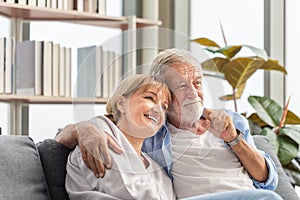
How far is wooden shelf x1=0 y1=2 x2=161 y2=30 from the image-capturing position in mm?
3210

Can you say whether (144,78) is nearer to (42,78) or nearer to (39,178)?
(39,178)

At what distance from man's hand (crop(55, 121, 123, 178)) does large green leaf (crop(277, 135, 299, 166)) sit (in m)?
1.42

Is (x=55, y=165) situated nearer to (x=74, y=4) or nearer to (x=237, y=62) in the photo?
(x=237, y=62)

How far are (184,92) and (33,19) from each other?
191 cm

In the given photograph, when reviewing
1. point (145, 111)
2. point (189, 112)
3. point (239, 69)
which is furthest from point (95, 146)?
point (239, 69)

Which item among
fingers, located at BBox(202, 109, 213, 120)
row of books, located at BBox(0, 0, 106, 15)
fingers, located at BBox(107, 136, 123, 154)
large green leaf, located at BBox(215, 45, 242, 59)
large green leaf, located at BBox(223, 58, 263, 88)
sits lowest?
fingers, located at BBox(107, 136, 123, 154)

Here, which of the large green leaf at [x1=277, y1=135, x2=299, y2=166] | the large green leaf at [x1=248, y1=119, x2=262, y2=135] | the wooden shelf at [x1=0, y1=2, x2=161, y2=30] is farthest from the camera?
the wooden shelf at [x1=0, y1=2, x2=161, y2=30]

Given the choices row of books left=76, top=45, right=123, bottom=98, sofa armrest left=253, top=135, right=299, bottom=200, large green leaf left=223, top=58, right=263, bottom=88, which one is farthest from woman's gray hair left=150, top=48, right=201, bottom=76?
large green leaf left=223, top=58, right=263, bottom=88

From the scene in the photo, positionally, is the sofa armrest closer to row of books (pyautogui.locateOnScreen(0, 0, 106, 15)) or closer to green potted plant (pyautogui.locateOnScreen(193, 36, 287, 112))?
green potted plant (pyautogui.locateOnScreen(193, 36, 287, 112))

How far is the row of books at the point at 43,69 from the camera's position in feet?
10.6

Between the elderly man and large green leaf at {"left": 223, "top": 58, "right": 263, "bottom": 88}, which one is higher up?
large green leaf at {"left": 223, "top": 58, "right": 263, "bottom": 88}

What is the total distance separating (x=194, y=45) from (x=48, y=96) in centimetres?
157

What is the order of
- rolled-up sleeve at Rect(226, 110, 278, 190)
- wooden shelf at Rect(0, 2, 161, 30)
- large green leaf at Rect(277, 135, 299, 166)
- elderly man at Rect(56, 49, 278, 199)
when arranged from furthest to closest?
wooden shelf at Rect(0, 2, 161, 30) < large green leaf at Rect(277, 135, 299, 166) < rolled-up sleeve at Rect(226, 110, 278, 190) < elderly man at Rect(56, 49, 278, 199)

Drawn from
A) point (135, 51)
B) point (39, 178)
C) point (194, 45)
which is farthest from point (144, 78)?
point (39, 178)
